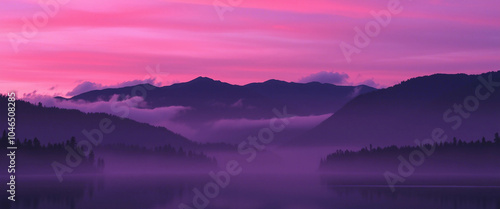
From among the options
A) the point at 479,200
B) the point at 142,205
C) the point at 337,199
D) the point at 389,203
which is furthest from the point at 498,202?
the point at 142,205

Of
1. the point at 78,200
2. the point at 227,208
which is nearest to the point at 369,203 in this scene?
the point at 227,208

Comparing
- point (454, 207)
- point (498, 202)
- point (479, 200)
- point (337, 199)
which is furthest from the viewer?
point (337, 199)

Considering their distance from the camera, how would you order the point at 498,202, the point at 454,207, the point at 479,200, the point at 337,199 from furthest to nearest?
1. the point at 337,199
2. the point at 479,200
3. the point at 498,202
4. the point at 454,207

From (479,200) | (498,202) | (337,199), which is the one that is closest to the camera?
(498,202)

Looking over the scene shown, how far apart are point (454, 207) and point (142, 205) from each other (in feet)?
129

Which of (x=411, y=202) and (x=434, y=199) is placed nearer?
(x=411, y=202)

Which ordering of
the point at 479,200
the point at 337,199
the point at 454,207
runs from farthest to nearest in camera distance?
the point at 337,199
the point at 479,200
the point at 454,207

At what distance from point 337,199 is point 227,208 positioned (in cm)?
2432

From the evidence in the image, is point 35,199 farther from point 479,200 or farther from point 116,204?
point 479,200

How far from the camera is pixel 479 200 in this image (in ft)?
363

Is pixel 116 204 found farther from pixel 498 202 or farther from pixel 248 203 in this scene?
pixel 498 202

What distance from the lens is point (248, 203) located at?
111 meters

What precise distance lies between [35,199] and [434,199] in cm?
5681

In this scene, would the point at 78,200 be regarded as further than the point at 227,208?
Yes
